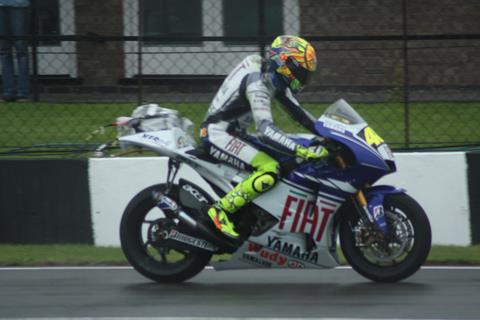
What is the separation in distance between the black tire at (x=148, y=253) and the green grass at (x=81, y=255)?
0.99 meters

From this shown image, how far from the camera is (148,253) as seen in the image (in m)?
7.91

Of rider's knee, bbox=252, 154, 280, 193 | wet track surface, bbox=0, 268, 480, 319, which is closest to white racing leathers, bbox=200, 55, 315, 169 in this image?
rider's knee, bbox=252, 154, 280, 193

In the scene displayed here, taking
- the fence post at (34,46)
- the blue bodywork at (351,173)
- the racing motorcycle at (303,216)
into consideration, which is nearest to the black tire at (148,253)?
the racing motorcycle at (303,216)

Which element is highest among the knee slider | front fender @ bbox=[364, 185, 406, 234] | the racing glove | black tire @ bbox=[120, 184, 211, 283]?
the racing glove

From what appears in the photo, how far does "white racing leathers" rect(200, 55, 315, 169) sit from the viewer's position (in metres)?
7.46

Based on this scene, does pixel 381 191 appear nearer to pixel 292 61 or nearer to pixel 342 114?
pixel 342 114

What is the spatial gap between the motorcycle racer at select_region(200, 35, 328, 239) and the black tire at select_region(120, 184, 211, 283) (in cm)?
38

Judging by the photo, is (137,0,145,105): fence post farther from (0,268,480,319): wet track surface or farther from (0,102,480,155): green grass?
(0,268,480,319): wet track surface

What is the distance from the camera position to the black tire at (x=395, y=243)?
7.43 metres

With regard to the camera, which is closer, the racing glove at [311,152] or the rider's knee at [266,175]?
the racing glove at [311,152]

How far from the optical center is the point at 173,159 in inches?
310

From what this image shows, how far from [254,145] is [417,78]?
3829 mm

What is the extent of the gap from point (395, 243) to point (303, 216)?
0.66 m

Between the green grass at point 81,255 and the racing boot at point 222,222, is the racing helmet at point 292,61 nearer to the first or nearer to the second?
the racing boot at point 222,222
